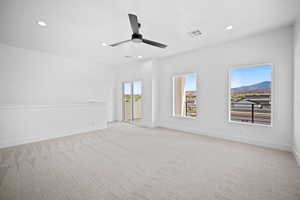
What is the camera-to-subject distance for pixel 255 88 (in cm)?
370

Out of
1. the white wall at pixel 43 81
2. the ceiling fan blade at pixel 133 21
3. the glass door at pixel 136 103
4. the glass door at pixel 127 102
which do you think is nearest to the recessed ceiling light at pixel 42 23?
the ceiling fan blade at pixel 133 21

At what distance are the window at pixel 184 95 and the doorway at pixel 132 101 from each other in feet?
6.30

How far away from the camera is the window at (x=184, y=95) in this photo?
502cm

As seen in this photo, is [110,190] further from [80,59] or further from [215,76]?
[80,59]

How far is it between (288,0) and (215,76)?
2210 millimetres

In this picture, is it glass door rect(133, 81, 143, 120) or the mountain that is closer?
the mountain

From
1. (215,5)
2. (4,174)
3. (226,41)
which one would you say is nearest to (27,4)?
(4,174)

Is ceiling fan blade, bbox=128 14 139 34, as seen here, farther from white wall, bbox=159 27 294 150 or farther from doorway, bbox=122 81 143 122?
doorway, bbox=122 81 143 122

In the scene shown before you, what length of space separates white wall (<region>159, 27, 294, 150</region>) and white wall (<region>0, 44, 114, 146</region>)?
341 cm

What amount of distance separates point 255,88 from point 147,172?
3.63m

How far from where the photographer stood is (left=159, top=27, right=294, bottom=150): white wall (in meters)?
3.11

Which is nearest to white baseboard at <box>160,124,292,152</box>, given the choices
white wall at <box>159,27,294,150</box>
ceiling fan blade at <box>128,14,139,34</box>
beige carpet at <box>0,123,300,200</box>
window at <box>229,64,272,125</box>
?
white wall at <box>159,27,294,150</box>

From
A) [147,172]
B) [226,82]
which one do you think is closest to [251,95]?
[226,82]

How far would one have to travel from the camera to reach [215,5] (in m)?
2.34
